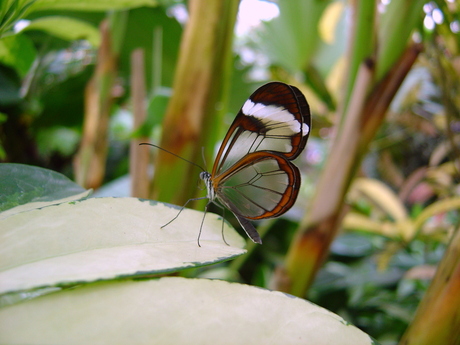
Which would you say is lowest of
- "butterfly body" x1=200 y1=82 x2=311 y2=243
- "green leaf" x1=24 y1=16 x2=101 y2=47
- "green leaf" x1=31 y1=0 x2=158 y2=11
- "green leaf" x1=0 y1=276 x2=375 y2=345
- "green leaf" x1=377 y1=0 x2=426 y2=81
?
"green leaf" x1=0 y1=276 x2=375 y2=345

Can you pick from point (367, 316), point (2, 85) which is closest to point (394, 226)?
point (367, 316)

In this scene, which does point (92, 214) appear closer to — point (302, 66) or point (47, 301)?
point (47, 301)

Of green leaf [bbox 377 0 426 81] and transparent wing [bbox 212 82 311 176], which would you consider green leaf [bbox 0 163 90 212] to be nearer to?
transparent wing [bbox 212 82 311 176]

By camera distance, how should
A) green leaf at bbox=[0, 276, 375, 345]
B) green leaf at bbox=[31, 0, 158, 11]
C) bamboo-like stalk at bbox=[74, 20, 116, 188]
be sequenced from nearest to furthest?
green leaf at bbox=[0, 276, 375, 345]
green leaf at bbox=[31, 0, 158, 11]
bamboo-like stalk at bbox=[74, 20, 116, 188]

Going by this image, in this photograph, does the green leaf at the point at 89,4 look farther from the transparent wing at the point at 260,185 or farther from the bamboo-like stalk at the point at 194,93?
the transparent wing at the point at 260,185

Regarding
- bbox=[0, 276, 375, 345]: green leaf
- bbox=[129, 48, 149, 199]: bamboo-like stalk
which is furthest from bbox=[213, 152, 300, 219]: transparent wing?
bbox=[0, 276, 375, 345]: green leaf

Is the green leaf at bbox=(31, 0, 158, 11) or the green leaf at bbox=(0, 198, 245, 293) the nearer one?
the green leaf at bbox=(0, 198, 245, 293)

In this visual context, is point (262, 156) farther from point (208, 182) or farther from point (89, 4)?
point (89, 4)
